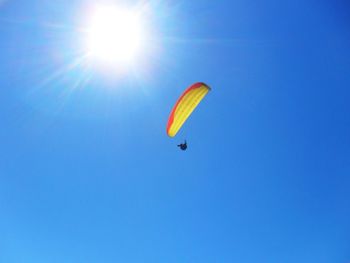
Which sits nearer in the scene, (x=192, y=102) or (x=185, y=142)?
(x=192, y=102)

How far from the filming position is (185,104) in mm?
22297

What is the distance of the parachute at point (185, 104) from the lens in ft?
69.6

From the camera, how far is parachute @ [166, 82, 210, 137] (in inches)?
835

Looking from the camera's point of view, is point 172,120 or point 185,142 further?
point 185,142

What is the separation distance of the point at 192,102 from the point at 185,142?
4.10 meters

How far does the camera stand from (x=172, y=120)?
22.7 meters

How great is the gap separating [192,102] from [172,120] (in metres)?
2.03

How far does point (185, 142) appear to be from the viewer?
25031mm

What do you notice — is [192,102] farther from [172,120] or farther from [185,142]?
[185,142]

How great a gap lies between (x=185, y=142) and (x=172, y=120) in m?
3.09

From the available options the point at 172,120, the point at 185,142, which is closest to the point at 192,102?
the point at 172,120
